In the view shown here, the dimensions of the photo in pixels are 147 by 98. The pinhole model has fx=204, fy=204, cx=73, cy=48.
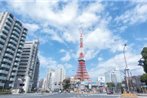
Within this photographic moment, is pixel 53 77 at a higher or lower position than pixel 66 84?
higher

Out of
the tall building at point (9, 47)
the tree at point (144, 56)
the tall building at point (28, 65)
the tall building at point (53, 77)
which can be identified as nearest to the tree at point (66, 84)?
the tall building at point (28, 65)

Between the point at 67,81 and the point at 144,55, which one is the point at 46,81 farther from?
the point at 144,55

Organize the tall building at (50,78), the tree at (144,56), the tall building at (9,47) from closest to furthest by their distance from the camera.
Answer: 1. the tree at (144,56)
2. the tall building at (9,47)
3. the tall building at (50,78)

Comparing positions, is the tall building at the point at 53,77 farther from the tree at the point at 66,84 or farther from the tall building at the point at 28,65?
the tall building at the point at 28,65

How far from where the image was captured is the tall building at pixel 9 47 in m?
83.7

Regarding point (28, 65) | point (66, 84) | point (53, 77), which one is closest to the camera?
point (28, 65)

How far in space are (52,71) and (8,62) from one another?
351 feet

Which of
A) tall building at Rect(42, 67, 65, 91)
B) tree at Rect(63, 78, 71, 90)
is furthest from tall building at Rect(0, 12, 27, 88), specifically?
tall building at Rect(42, 67, 65, 91)

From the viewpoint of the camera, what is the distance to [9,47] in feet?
293

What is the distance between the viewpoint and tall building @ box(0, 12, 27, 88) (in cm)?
8372

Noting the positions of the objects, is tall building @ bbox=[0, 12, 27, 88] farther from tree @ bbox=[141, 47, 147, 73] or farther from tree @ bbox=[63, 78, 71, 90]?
tree @ bbox=[141, 47, 147, 73]

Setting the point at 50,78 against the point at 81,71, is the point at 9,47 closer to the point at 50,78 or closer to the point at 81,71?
the point at 81,71

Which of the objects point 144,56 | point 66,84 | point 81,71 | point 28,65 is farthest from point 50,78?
point 144,56

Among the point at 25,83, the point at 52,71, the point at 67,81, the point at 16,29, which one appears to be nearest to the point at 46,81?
the point at 52,71
